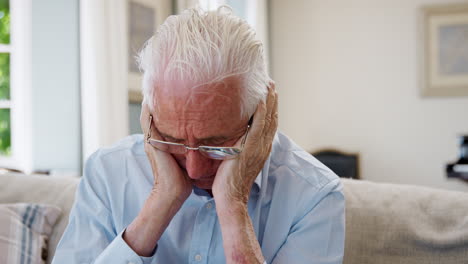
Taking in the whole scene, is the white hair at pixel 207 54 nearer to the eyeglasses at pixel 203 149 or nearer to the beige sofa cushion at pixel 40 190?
the eyeglasses at pixel 203 149

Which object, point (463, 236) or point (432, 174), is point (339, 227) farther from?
point (432, 174)

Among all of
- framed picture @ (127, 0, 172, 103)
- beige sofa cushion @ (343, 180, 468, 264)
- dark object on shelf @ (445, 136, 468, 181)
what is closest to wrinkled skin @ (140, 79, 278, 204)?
beige sofa cushion @ (343, 180, 468, 264)

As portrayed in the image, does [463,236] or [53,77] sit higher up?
[53,77]

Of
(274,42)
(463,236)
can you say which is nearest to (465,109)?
(274,42)

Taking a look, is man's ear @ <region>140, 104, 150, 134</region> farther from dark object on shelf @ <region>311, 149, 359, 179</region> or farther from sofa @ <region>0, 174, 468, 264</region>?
dark object on shelf @ <region>311, 149, 359, 179</region>

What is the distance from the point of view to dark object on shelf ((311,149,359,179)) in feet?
18.0

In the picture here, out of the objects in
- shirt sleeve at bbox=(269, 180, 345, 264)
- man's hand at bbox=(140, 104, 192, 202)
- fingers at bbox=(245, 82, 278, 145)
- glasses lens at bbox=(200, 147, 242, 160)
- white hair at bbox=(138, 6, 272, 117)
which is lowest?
shirt sleeve at bbox=(269, 180, 345, 264)

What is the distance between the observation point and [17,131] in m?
3.16

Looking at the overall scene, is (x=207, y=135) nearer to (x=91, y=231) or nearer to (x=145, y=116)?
(x=145, y=116)

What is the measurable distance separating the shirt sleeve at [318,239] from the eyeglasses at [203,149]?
0.24 metres

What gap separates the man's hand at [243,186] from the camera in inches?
47.0

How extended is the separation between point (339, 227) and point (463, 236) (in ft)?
1.09

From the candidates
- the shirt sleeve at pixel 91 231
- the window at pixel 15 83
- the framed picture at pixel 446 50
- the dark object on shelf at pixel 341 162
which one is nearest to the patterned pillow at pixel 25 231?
the shirt sleeve at pixel 91 231

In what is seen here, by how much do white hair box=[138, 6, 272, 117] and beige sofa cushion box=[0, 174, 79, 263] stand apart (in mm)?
751
